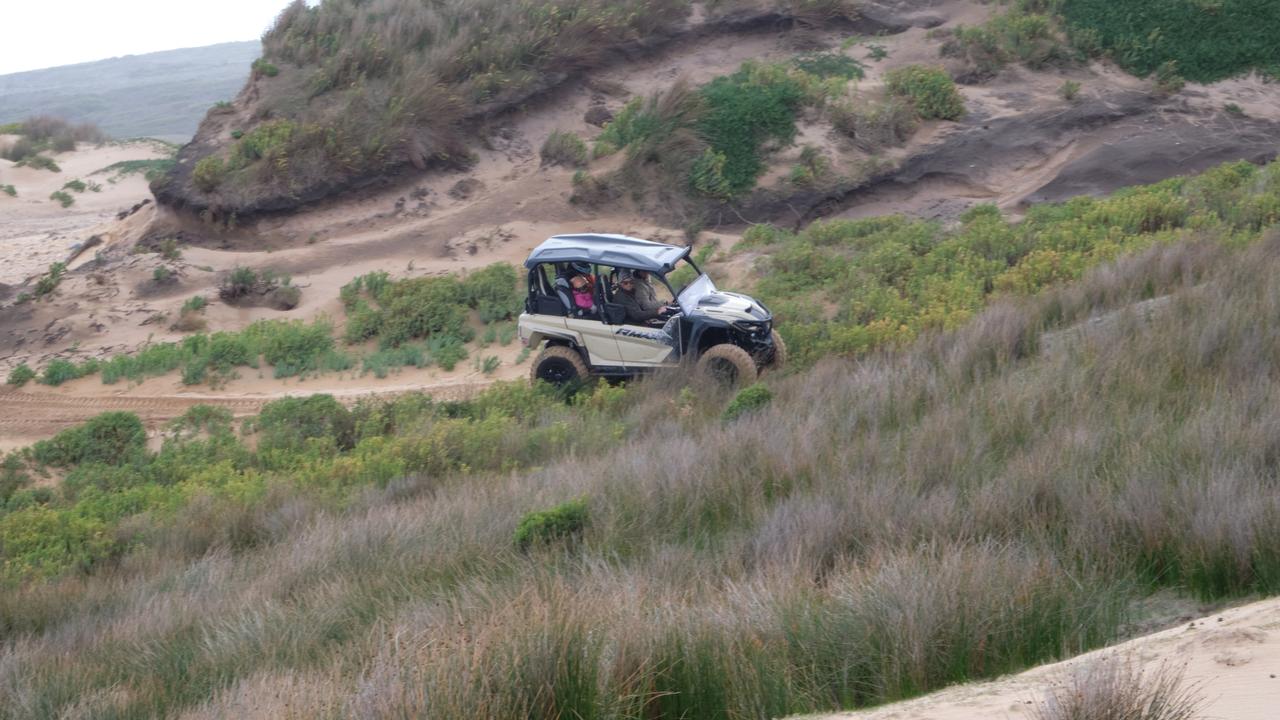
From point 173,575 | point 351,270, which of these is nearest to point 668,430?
point 173,575

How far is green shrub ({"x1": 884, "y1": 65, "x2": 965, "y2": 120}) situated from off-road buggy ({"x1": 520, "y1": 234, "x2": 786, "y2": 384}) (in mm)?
10300

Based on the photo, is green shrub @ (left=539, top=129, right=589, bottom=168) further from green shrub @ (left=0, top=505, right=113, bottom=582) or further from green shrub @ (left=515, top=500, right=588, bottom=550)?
green shrub @ (left=515, top=500, right=588, bottom=550)

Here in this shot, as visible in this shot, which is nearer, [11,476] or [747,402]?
[747,402]

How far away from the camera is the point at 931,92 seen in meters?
19.7

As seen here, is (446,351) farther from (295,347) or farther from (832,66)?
(832,66)

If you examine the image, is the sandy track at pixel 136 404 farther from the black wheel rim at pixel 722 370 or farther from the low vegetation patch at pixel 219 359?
the black wheel rim at pixel 722 370

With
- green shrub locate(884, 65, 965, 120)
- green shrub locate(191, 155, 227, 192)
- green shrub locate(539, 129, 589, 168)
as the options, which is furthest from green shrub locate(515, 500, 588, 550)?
green shrub locate(191, 155, 227, 192)

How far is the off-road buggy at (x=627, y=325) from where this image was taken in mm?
10758

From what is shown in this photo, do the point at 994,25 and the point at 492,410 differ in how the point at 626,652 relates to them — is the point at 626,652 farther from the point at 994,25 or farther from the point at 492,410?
the point at 994,25

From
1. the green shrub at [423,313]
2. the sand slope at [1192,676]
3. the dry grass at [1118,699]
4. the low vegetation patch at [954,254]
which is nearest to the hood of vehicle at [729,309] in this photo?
the low vegetation patch at [954,254]

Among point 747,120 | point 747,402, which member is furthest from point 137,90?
point 747,402

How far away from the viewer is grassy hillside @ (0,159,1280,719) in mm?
4035

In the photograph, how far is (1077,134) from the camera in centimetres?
1917

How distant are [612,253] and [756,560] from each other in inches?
241
